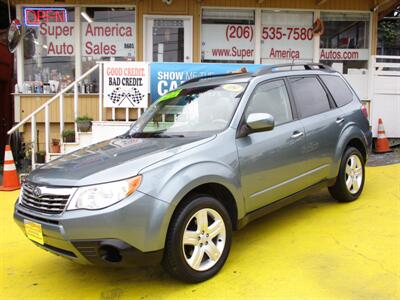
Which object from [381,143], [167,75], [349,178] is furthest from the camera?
[381,143]

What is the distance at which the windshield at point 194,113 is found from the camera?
3.94 m

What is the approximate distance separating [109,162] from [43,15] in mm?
7195

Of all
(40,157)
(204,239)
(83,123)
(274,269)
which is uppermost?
(83,123)

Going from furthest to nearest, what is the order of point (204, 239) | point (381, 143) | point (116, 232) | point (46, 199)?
point (381, 143) → point (204, 239) → point (46, 199) → point (116, 232)

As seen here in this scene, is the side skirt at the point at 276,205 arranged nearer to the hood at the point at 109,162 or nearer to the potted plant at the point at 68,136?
the hood at the point at 109,162

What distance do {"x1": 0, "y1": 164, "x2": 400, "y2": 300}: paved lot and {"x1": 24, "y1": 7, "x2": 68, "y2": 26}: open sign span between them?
570 cm

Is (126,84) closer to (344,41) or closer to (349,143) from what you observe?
(349,143)

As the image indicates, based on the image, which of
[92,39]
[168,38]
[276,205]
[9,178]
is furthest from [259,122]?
[92,39]

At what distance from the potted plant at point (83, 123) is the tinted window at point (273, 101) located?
4.38 m

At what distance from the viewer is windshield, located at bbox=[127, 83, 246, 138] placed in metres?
3.94

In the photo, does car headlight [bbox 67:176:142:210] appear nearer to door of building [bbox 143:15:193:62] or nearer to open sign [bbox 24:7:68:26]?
door of building [bbox 143:15:193:62]

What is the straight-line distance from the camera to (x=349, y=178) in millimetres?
5348

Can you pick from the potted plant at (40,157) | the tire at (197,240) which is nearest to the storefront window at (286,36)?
the potted plant at (40,157)

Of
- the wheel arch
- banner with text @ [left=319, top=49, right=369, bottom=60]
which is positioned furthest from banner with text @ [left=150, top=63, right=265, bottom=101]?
the wheel arch
